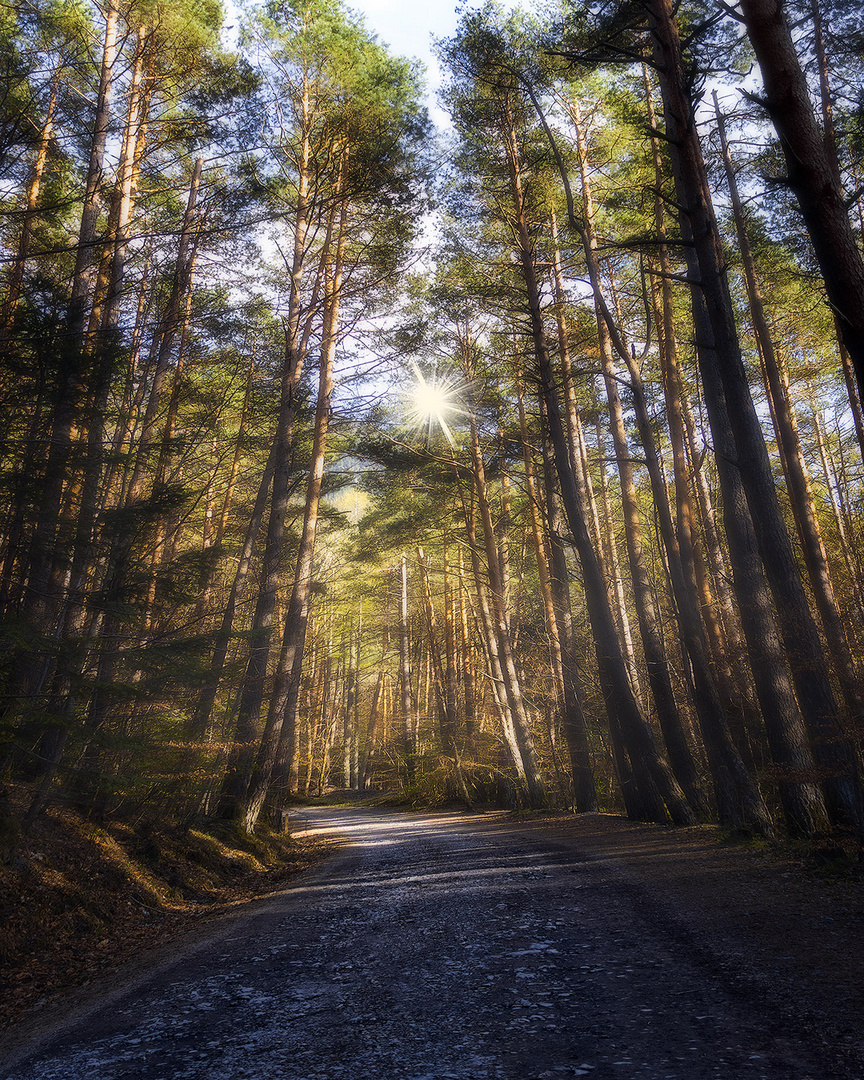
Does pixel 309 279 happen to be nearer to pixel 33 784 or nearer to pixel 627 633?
pixel 33 784

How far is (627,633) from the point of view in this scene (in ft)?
57.7

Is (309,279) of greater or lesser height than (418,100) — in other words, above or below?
below

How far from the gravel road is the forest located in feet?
8.16

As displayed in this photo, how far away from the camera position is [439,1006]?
11.1 ft

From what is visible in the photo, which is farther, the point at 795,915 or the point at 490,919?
the point at 490,919

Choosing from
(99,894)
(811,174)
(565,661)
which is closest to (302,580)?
(565,661)

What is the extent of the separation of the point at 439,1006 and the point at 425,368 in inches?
566

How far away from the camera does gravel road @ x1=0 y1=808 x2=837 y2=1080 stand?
2.69m

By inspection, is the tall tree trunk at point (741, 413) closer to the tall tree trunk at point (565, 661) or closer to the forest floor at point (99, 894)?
the tall tree trunk at point (565, 661)

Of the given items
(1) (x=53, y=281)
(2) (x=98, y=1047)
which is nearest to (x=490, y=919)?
(2) (x=98, y=1047)

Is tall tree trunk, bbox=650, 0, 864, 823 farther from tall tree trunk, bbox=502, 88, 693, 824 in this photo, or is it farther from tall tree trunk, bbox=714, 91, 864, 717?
tall tree trunk, bbox=714, 91, 864, 717

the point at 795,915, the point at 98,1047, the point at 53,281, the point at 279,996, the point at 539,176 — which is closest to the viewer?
the point at 98,1047

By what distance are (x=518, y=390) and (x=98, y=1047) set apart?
50.6ft

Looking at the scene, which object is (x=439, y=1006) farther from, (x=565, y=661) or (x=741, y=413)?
(x=565, y=661)
